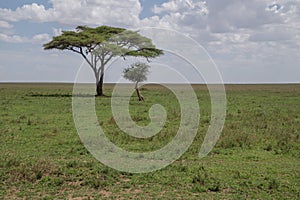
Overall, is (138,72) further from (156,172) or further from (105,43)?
(156,172)

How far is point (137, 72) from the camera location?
3747cm

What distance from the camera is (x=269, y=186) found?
757cm

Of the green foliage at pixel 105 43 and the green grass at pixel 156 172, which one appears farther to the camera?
the green foliage at pixel 105 43

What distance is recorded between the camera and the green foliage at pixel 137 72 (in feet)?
120

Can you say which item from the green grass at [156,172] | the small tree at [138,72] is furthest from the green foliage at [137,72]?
the green grass at [156,172]

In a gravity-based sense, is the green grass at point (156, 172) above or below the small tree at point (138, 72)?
below

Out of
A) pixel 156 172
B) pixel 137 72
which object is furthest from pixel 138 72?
pixel 156 172

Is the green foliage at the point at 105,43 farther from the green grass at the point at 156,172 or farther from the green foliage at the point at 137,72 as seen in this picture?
the green grass at the point at 156,172

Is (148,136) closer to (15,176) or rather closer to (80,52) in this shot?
(15,176)

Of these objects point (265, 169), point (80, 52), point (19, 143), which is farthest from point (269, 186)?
point (80, 52)

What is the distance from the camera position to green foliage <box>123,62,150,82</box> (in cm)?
3672

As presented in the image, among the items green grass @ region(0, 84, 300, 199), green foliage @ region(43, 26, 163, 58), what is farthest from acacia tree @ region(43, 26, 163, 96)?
green grass @ region(0, 84, 300, 199)

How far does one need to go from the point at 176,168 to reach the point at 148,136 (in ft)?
14.7

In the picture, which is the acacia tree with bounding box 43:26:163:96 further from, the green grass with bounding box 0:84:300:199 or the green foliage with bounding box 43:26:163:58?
the green grass with bounding box 0:84:300:199
